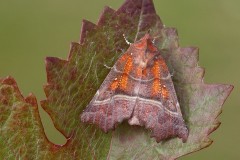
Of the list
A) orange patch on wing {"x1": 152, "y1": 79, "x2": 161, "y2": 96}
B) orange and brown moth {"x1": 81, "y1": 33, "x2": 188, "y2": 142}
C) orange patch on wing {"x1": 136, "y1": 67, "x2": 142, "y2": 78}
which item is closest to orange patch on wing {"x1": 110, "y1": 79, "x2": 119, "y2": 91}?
orange and brown moth {"x1": 81, "y1": 33, "x2": 188, "y2": 142}

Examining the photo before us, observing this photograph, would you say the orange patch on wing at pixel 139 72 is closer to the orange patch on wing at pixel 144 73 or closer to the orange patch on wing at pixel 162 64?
the orange patch on wing at pixel 144 73

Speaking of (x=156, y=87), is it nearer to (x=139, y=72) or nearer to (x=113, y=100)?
(x=139, y=72)

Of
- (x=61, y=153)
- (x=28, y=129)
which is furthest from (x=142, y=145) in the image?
(x=28, y=129)

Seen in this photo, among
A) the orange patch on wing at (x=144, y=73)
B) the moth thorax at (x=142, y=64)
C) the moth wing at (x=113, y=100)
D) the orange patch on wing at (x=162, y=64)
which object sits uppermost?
the orange patch on wing at (x=162, y=64)

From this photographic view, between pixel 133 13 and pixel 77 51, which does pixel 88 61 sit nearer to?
pixel 77 51

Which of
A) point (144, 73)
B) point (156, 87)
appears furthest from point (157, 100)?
point (144, 73)

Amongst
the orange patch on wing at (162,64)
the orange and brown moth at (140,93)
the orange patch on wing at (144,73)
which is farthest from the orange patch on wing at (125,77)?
the orange patch on wing at (162,64)

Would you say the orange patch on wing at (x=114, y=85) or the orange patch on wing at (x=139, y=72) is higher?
the orange patch on wing at (x=139, y=72)

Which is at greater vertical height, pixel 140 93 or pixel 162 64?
pixel 162 64
